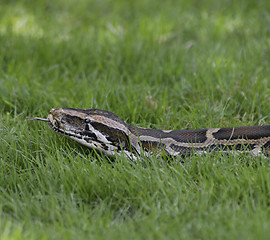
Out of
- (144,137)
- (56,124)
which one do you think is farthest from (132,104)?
(56,124)

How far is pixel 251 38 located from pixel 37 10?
4922 mm

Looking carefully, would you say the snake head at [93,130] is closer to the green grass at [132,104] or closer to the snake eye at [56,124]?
the snake eye at [56,124]

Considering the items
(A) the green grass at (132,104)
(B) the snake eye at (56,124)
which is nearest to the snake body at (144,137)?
(B) the snake eye at (56,124)

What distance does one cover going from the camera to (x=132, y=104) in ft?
20.0

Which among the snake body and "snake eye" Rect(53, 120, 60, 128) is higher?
"snake eye" Rect(53, 120, 60, 128)

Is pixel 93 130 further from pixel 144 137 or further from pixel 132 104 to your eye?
pixel 132 104

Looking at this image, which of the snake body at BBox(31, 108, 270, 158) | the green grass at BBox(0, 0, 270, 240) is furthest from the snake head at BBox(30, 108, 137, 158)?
the green grass at BBox(0, 0, 270, 240)

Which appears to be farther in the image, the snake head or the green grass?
the snake head

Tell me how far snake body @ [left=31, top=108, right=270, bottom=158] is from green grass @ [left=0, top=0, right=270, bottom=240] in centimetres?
22

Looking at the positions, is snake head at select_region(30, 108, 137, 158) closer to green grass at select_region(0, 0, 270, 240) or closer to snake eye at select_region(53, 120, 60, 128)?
snake eye at select_region(53, 120, 60, 128)

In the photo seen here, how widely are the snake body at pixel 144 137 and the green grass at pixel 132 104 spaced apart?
0.73ft

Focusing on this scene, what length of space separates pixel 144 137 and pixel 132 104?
1164 mm

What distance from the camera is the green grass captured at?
3.75m

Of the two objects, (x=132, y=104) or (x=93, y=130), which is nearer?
(x=93, y=130)
